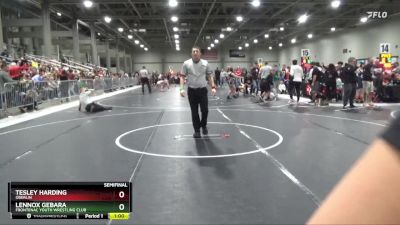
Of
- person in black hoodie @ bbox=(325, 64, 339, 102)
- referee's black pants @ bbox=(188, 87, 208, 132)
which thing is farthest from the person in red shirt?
person in black hoodie @ bbox=(325, 64, 339, 102)

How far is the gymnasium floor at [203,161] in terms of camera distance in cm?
400

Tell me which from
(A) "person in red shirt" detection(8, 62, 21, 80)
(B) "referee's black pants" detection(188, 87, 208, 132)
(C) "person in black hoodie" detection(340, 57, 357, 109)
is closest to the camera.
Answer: (B) "referee's black pants" detection(188, 87, 208, 132)

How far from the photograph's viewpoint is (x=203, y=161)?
6.06 m

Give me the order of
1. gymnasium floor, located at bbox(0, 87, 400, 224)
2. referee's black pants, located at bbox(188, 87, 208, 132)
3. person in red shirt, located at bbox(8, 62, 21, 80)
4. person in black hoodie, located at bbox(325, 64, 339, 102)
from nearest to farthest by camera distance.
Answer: gymnasium floor, located at bbox(0, 87, 400, 224) → referee's black pants, located at bbox(188, 87, 208, 132) → person in red shirt, located at bbox(8, 62, 21, 80) → person in black hoodie, located at bbox(325, 64, 339, 102)

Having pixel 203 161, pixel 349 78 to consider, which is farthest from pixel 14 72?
pixel 349 78

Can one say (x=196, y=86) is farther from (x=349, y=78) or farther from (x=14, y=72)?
(x=14, y=72)

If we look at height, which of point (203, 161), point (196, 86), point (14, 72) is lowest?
point (203, 161)

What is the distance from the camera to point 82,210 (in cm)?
292

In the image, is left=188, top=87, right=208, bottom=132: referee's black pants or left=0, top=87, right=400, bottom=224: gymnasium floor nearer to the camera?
left=0, top=87, right=400, bottom=224: gymnasium floor

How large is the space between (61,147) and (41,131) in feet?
8.71

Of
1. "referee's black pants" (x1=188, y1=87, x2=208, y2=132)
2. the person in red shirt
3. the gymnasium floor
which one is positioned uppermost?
the person in red shirt

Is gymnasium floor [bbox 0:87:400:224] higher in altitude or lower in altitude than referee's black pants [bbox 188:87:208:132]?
lower

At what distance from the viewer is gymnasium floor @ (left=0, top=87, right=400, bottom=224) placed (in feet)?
13.1

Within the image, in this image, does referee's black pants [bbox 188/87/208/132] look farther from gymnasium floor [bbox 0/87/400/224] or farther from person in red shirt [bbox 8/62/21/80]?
person in red shirt [bbox 8/62/21/80]
